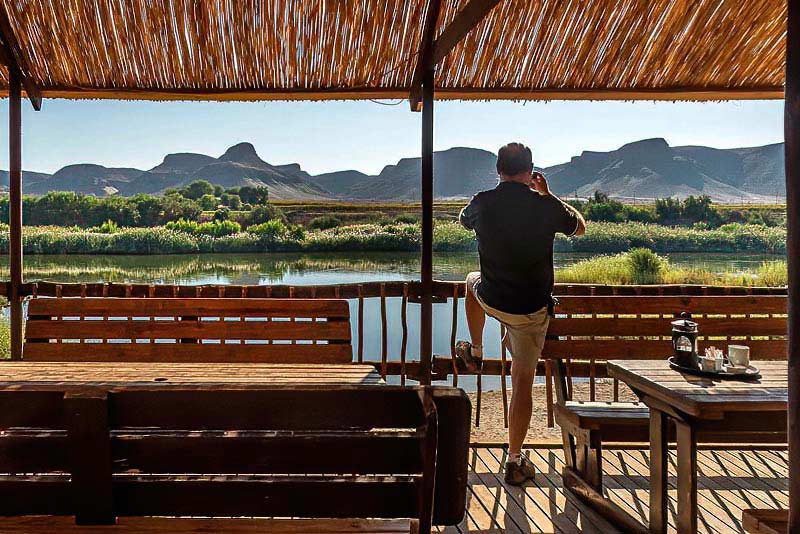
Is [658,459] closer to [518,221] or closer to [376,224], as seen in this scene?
[518,221]

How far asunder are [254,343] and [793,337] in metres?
2.72

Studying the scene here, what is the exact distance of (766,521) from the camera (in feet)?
5.01

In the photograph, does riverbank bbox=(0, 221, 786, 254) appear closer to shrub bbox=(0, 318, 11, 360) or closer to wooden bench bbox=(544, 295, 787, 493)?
shrub bbox=(0, 318, 11, 360)

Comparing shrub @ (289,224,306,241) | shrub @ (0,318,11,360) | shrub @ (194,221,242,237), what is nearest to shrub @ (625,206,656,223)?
shrub @ (289,224,306,241)

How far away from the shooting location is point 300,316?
3.34 m

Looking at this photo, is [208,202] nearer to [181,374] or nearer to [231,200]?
[231,200]

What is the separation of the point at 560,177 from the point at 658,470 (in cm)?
1949

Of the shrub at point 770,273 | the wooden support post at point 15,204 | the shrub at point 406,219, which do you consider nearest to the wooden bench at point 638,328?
the wooden support post at point 15,204

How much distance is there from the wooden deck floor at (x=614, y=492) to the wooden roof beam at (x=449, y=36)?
2.32 metres

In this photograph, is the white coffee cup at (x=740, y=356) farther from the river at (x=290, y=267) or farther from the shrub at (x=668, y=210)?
the shrub at (x=668, y=210)

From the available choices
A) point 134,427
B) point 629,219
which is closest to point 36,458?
point 134,427

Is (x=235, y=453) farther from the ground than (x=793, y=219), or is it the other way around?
(x=793, y=219)

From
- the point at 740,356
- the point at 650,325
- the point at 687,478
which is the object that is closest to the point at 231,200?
the point at 650,325

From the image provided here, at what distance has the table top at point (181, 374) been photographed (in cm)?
236
